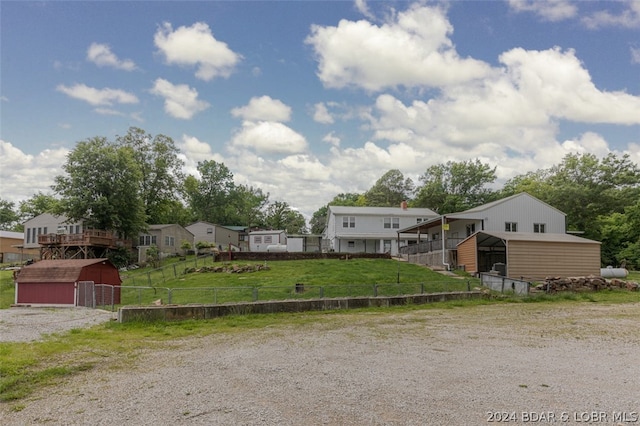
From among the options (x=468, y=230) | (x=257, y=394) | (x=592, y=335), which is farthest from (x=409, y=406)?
(x=468, y=230)

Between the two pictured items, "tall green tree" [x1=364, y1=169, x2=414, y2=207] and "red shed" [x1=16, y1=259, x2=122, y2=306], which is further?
"tall green tree" [x1=364, y1=169, x2=414, y2=207]

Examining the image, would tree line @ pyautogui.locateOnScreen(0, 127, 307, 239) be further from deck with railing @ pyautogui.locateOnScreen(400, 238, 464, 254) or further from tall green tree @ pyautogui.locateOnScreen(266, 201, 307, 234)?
deck with railing @ pyautogui.locateOnScreen(400, 238, 464, 254)

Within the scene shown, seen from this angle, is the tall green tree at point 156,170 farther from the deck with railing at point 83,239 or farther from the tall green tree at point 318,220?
the tall green tree at point 318,220

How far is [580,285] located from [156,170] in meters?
49.3

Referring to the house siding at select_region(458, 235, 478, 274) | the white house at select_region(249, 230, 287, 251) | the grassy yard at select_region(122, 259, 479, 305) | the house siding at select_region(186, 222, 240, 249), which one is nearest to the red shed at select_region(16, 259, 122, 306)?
the grassy yard at select_region(122, 259, 479, 305)

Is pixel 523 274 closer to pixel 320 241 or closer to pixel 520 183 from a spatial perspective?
pixel 320 241

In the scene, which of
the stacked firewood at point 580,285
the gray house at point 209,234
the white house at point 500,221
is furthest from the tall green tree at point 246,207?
the stacked firewood at point 580,285

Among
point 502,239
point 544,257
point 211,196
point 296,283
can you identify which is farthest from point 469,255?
point 211,196

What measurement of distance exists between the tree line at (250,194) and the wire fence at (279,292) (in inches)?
944

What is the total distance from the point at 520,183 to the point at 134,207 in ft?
162

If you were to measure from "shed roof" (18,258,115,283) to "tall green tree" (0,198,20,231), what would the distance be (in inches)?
2993

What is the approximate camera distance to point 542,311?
1661 centimetres

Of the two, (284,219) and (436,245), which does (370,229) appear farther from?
(284,219)

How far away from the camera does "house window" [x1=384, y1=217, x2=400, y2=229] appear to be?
48147mm
